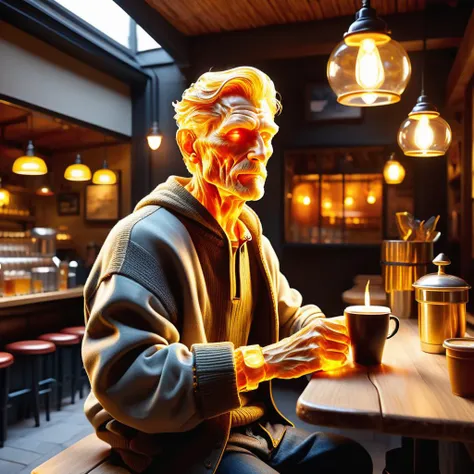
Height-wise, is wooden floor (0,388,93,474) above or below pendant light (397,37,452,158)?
below

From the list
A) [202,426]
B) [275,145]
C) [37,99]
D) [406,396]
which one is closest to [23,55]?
[37,99]

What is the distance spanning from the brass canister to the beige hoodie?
3.91 ft

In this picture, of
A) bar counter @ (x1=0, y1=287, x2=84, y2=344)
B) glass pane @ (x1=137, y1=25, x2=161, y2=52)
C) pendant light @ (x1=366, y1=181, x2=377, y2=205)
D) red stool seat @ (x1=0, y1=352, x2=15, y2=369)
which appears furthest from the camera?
pendant light @ (x1=366, y1=181, x2=377, y2=205)

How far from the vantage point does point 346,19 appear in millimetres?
4812

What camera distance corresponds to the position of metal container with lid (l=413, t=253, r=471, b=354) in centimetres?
146

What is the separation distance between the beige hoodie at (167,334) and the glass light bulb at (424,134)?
1.95 m

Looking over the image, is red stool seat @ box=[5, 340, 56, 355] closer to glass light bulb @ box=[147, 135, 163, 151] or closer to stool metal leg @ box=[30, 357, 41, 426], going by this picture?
stool metal leg @ box=[30, 357, 41, 426]

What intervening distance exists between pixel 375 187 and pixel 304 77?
1.49 metres

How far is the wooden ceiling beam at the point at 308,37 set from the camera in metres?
4.65

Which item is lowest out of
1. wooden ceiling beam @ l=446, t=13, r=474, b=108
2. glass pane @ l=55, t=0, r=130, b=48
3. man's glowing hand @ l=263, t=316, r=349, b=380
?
man's glowing hand @ l=263, t=316, r=349, b=380

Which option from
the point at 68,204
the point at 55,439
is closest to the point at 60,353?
the point at 55,439

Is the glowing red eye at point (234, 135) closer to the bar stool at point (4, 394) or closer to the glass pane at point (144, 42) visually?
the bar stool at point (4, 394)

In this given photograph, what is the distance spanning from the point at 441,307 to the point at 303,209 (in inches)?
194

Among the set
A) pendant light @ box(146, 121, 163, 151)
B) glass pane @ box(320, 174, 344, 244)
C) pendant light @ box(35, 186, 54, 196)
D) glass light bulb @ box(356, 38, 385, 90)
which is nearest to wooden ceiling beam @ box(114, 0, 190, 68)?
pendant light @ box(146, 121, 163, 151)
